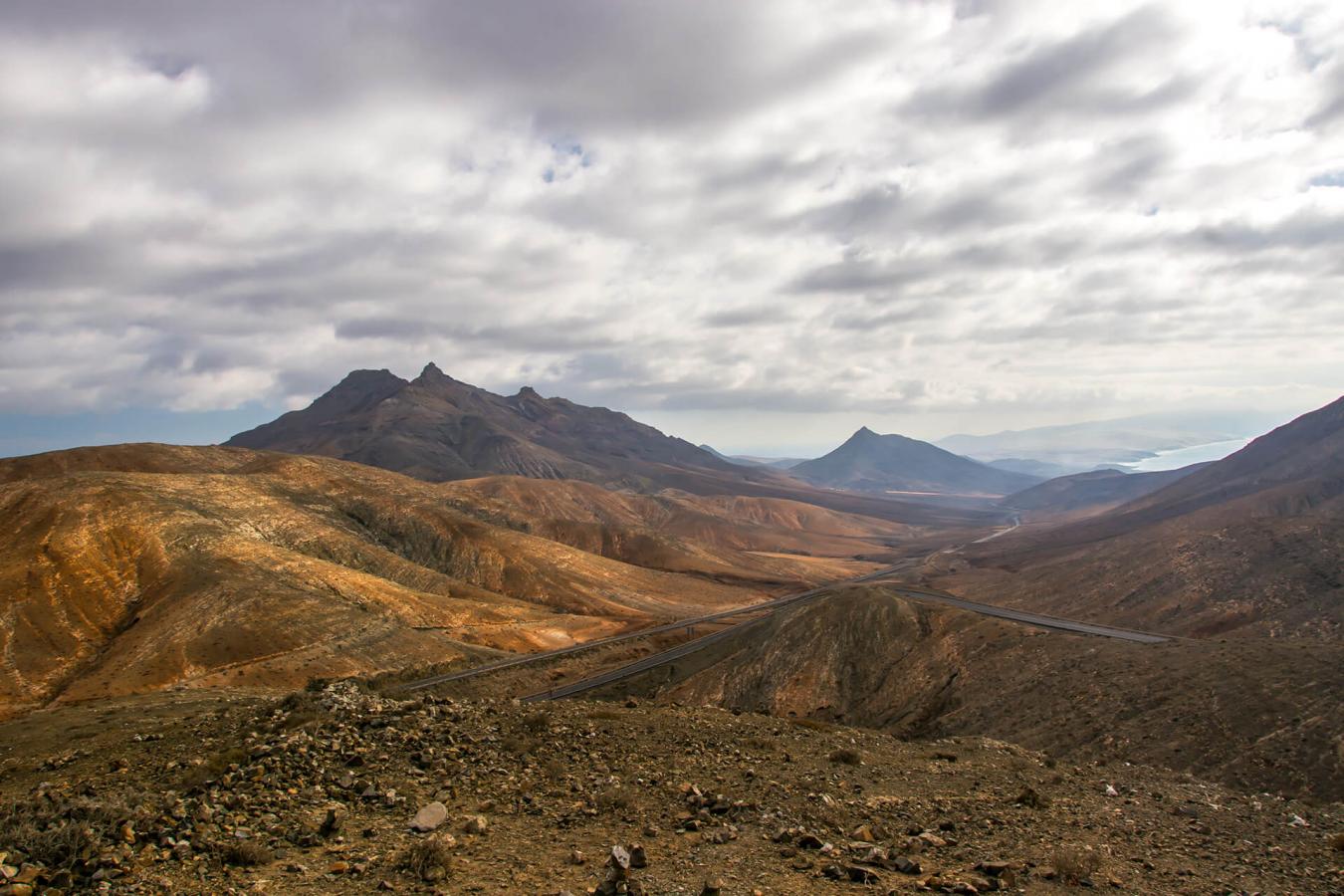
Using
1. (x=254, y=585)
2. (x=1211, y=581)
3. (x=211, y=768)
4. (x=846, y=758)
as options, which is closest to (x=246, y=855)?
(x=211, y=768)

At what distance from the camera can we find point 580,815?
15.5m

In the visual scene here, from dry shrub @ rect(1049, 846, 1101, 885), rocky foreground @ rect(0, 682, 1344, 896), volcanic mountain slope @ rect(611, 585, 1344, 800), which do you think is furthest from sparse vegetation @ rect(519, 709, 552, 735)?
volcanic mountain slope @ rect(611, 585, 1344, 800)

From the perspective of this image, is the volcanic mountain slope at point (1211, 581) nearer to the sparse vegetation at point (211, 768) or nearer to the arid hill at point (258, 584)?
the arid hill at point (258, 584)

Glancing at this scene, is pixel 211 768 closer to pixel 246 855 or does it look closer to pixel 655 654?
pixel 246 855

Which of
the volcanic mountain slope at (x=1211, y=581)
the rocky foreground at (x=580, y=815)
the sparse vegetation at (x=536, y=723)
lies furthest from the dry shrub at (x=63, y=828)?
the volcanic mountain slope at (x=1211, y=581)

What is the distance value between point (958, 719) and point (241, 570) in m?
82.0

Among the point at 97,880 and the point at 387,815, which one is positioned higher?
the point at 97,880

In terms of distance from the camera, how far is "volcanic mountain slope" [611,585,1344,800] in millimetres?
34812

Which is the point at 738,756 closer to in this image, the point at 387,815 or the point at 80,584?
the point at 387,815

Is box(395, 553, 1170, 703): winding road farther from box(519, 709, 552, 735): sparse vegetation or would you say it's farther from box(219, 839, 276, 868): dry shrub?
box(219, 839, 276, 868): dry shrub

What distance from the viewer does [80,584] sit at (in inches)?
3142

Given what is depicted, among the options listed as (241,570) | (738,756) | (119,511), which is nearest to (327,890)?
(738,756)

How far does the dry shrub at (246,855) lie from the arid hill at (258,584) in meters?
62.0

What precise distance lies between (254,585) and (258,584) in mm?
579
